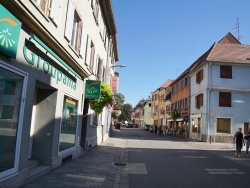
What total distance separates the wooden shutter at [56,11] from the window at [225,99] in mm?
25797

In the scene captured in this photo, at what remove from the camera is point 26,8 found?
5.94 meters

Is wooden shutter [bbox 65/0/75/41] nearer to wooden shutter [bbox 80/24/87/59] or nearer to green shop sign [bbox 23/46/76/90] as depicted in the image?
green shop sign [bbox 23/46/76/90]

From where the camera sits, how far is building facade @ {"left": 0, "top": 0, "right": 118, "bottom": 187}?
5.91 meters

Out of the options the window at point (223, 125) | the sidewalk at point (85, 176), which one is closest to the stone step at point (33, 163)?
the sidewalk at point (85, 176)

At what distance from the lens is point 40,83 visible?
8.25 m

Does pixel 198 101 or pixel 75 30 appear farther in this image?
pixel 198 101

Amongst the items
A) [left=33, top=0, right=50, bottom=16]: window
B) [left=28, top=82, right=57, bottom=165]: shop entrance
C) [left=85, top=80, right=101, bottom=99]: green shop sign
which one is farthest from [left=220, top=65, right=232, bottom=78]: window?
[left=33, top=0, right=50, bottom=16]: window

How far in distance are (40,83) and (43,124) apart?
1.58m

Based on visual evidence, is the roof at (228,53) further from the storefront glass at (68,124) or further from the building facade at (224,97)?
the storefront glass at (68,124)

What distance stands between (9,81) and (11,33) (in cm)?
98

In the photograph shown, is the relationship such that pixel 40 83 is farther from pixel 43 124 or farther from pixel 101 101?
pixel 101 101

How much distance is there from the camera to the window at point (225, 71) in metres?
31.5

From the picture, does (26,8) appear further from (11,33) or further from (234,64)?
(234,64)

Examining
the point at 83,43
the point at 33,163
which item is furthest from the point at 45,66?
the point at 83,43
